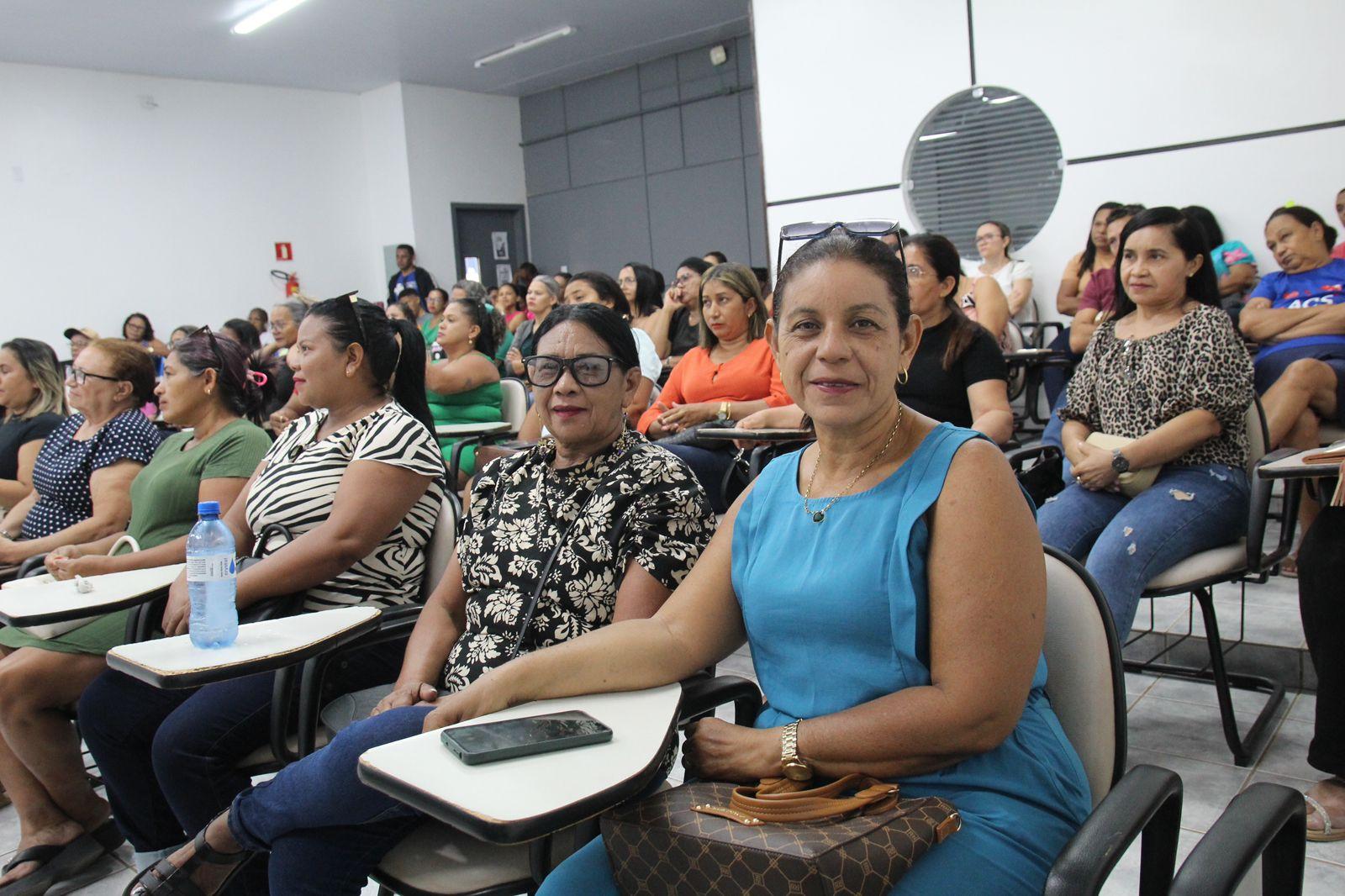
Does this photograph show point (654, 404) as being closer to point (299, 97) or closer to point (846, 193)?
point (846, 193)

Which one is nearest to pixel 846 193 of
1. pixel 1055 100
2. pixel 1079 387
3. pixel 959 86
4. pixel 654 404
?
pixel 959 86

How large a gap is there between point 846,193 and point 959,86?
0.85 metres

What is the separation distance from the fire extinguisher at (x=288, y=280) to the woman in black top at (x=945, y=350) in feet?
31.9

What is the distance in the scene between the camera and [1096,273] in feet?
16.1

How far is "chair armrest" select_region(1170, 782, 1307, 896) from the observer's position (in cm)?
92

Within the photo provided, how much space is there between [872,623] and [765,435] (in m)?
1.80

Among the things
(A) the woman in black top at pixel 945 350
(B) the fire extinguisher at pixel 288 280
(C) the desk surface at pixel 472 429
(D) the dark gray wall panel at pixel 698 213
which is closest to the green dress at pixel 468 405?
(C) the desk surface at pixel 472 429

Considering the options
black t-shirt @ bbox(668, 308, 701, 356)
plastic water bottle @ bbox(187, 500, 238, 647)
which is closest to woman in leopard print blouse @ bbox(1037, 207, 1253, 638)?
plastic water bottle @ bbox(187, 500, 238, 647)

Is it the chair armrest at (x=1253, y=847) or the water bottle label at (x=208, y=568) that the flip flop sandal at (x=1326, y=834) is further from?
the water bottle label at (x=208, y=568)

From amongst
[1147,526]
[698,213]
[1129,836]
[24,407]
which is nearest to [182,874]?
[1129,836]

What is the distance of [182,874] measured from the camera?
5.07ft

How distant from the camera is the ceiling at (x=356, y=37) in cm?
885

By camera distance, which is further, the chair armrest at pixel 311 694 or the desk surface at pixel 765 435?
the desk surface at pixel 765 435

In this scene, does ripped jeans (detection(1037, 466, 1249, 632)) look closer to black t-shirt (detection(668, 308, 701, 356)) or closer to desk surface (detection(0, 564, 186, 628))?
desk surface (detection(0, 564, 186, 628))
